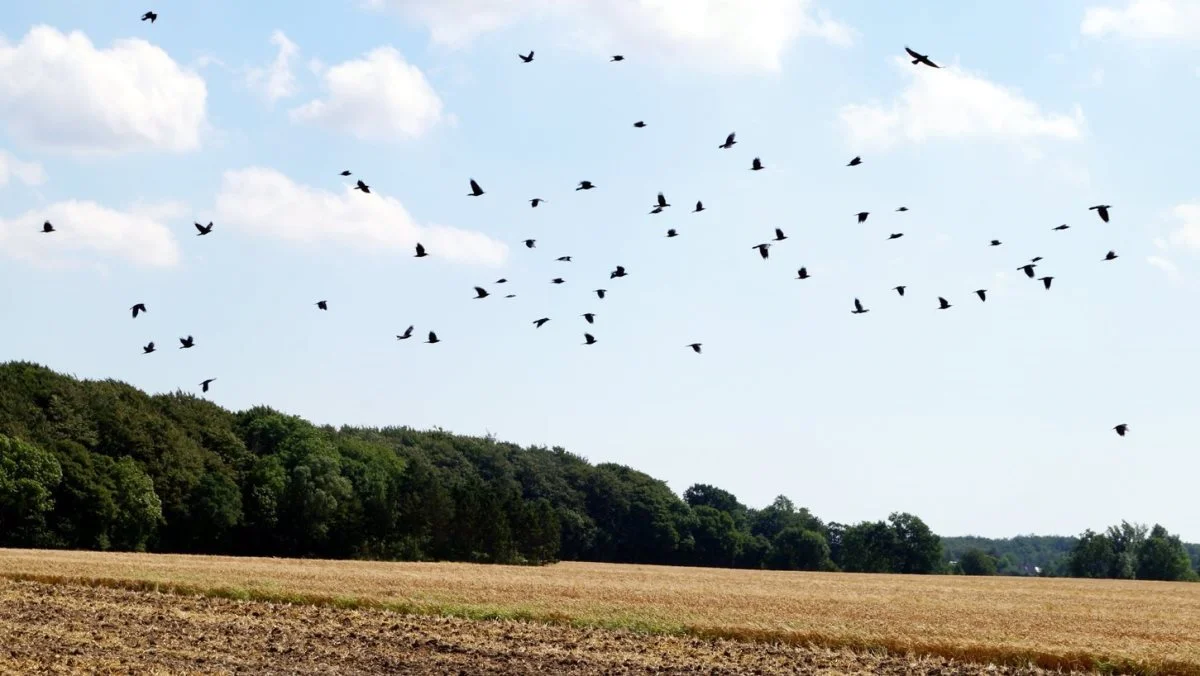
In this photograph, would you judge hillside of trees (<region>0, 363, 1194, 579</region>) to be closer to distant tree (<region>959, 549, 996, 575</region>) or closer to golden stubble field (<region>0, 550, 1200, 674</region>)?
golden stubble field (<region>0, 550, 1200, 674</region>)

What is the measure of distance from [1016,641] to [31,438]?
6708cm

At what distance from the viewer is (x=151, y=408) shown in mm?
96812

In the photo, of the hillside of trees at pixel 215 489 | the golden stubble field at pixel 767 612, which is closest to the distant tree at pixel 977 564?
the hillside of trees at pixel 215 489

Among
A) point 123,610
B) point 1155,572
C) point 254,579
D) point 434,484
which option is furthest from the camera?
point 1155,572

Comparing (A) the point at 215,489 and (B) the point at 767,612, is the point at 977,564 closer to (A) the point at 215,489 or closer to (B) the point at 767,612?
A: (A) the point at 215,489

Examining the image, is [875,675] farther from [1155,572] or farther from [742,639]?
[1155,572]

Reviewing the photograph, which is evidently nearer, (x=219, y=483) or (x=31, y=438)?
(x=31, y=438)

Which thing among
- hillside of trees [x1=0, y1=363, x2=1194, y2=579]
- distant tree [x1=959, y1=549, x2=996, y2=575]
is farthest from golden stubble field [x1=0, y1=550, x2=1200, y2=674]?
distant tree [x1=959, y1=549, x2=996, y2=575]

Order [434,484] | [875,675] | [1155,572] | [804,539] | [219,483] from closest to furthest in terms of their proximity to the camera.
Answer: [875,675], [219,483], [434,484], [1155,572], [804,539]

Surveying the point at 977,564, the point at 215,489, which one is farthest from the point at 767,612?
the point at 977,564

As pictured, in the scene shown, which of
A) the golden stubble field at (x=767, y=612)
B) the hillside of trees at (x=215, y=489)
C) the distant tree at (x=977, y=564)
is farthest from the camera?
the distant tree at (x=977, y=564)

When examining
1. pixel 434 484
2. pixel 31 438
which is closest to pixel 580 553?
pixel 434 484

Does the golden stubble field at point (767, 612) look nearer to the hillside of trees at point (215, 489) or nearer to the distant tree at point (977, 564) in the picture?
A: the hillside of trees at point (215, 489)

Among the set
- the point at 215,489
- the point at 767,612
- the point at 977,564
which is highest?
the point at 215,489
